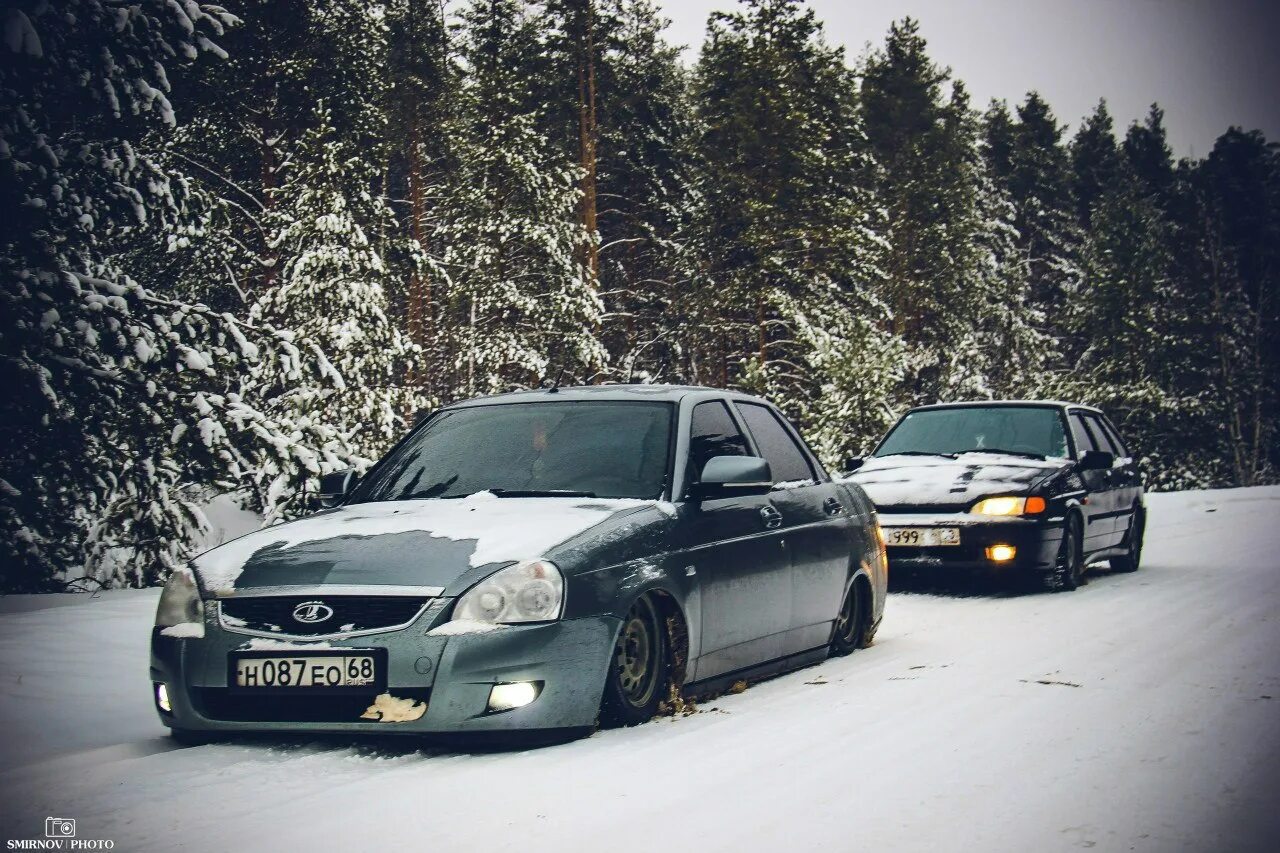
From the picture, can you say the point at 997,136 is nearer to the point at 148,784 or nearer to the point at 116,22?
the point at 116,22

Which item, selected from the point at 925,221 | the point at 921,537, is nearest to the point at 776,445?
the point at 921,537

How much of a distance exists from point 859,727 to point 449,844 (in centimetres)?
246

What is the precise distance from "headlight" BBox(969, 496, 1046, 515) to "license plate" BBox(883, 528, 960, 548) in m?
0.28

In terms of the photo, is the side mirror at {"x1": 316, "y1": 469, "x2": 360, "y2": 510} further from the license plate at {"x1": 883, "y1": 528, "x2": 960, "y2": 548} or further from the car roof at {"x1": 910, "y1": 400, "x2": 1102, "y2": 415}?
the car roof at {"x1": 910, "y1": 400, "x2": 1102, "y2": 415}

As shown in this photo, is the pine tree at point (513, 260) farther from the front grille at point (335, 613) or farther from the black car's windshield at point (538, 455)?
the front grille at point (335, 613)

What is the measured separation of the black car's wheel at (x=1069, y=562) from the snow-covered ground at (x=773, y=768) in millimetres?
3492

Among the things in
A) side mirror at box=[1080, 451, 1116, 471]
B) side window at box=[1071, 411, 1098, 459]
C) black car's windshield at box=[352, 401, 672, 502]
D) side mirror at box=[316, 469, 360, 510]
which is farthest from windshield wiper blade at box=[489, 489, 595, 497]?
side window at box=[1071, 411, 1098, 459]

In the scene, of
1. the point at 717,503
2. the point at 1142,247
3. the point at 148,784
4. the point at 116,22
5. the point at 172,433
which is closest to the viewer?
the point at 148,784

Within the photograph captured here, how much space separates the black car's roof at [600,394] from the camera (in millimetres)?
7301

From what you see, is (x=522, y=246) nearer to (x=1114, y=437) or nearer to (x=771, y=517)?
(x=1114, y=437)

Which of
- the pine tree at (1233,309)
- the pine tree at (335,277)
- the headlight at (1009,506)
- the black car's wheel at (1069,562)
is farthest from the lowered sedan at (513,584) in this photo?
the pine tree at (1233,309)

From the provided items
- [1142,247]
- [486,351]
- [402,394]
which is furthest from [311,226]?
[1142,247]

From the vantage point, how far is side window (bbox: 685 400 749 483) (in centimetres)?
710

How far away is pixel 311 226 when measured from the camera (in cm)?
2373
